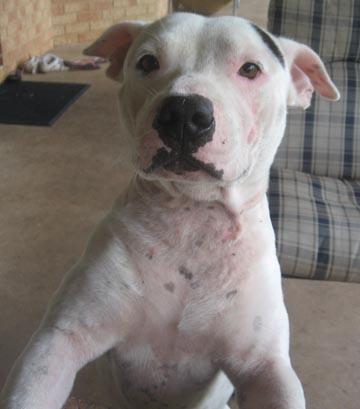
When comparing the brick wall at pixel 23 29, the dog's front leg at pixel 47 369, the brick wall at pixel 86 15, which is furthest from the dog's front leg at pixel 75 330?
the brick wall at pixel 86 15

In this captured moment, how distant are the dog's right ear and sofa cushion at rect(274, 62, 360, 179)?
148 centimetres

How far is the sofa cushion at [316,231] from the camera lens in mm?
2285

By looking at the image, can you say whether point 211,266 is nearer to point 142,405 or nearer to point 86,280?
point 86,280

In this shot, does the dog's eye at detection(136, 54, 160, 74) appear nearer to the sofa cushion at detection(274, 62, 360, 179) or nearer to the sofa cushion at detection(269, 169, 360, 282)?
the sofa cushion at detection(269, 169, 360, 282)

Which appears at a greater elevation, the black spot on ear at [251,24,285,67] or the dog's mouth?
the black spot on ear at [251,24,285,67]

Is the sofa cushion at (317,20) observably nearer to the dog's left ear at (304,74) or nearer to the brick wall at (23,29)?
the dog's left ear at (304,74)

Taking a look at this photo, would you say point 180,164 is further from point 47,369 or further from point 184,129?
point 47,369

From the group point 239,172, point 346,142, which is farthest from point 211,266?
point 346,142

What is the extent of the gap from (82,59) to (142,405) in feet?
14.5

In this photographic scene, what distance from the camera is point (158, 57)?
1.16 m

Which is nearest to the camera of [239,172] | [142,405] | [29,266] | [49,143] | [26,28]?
[239,172]

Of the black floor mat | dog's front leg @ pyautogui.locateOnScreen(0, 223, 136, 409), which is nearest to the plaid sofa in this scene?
dog's front leg @ pyautogui.locateOnScreen(0, 223, 136, 409)

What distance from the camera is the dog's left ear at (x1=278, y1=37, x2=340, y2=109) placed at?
1.38 meters

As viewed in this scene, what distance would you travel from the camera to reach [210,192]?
1.18 m
